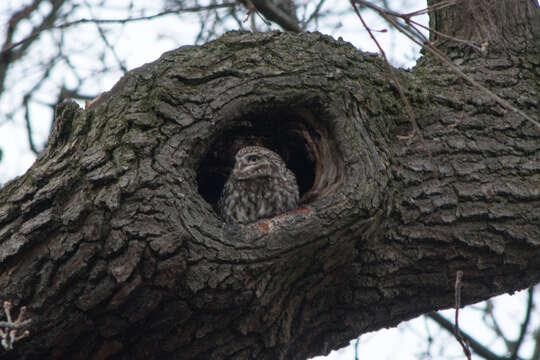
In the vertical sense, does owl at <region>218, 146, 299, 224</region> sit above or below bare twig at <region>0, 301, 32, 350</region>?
above

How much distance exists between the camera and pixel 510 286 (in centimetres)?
390

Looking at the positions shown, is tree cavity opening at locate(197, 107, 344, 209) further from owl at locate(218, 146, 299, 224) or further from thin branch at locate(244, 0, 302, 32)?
thin branch at locate(244, 0, 302, 32)

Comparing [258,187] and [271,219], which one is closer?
[271,219]

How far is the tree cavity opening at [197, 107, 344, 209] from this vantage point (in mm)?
3857

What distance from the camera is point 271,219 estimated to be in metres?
3.40

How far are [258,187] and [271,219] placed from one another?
1628mm

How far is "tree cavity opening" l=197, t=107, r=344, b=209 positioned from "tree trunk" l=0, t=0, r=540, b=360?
3 centimetres

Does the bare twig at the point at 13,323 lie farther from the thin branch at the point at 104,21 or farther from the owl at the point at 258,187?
the thin branch at the point at 104,21

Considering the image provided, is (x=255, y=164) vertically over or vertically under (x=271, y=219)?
over

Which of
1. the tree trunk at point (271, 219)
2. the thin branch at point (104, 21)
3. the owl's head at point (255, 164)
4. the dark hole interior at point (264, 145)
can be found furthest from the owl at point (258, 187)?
the thin branch at point (104, 21)

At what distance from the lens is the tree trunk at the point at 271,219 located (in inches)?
119

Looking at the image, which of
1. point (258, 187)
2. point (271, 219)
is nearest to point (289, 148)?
point (258, 187)

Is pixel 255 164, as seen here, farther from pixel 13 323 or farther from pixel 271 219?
pixel 13 323

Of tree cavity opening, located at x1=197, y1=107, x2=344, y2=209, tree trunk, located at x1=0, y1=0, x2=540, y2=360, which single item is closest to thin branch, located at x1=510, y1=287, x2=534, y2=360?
tree trunk, located at x1=0, y1=0, x2=540, y2=360
